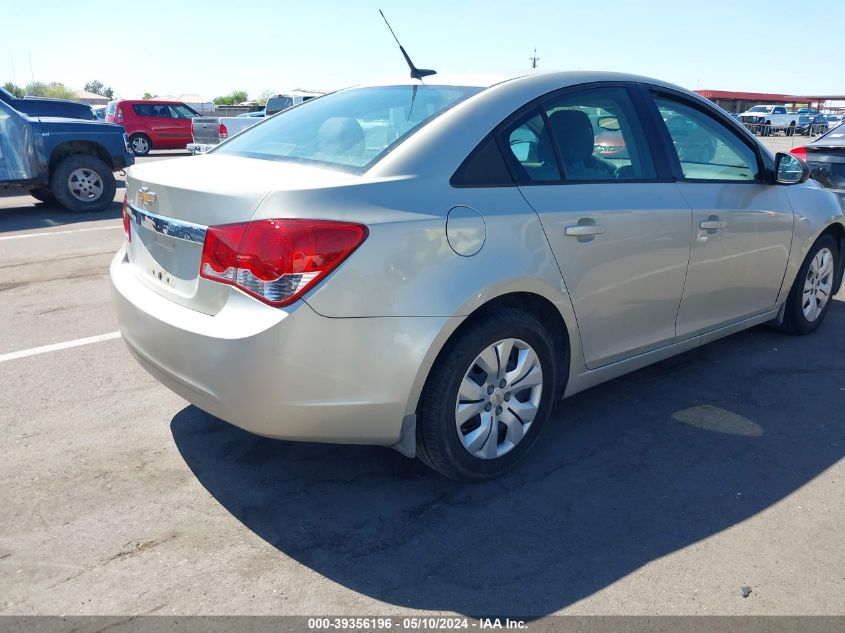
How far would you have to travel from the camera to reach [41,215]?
1059 cm

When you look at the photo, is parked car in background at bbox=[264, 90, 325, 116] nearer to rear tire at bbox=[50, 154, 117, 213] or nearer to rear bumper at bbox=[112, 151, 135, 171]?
rear bumper at bbox=[112, 151, 135, 171]

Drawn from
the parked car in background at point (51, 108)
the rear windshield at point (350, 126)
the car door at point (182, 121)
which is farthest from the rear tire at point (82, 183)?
the car door at point (182, 121)

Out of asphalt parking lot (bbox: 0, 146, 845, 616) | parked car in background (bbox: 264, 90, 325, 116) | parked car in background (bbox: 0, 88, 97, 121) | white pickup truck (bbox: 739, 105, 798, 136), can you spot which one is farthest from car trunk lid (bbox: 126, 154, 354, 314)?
white pickup truck (bbox: 739, 105, 798, 136)

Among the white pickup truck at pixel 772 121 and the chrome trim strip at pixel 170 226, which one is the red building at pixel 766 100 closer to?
the white pickup truck at pixel 772 121

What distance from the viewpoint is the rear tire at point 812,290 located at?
504 centimetres

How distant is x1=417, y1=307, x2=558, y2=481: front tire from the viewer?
2957 mm

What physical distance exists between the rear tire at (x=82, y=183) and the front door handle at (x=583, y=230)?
9.20 metres

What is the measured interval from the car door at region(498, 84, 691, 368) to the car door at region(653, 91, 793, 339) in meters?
0.16

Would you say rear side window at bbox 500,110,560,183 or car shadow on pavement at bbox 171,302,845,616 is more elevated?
rear side window at bbox 500,110,560,183

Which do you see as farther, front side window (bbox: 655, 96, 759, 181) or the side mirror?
the side mirror

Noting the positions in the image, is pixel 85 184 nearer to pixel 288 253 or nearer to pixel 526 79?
pixel 526 79

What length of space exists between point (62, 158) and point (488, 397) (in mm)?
9426

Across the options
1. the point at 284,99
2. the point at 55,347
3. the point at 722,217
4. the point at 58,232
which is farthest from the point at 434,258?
the point at 284,99

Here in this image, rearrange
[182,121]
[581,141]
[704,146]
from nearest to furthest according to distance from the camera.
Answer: [581,141], [704,146], [182,121]
